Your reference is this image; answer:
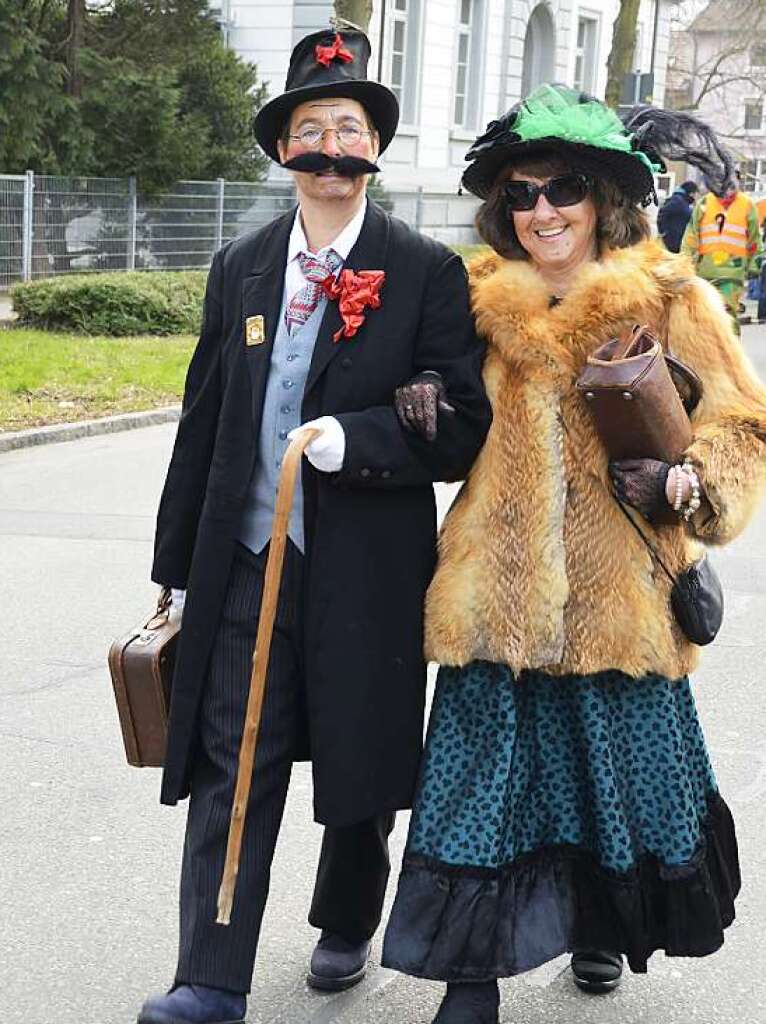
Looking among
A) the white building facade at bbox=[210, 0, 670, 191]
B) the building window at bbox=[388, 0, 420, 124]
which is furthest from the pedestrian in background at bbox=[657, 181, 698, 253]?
the building window at bbox=[388, 0, 420, 124]

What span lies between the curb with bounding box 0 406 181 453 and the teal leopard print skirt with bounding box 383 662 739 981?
7772 mm

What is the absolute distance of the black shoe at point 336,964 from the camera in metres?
3.59

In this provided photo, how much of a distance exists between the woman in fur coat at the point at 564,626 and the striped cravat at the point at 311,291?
1.06ft

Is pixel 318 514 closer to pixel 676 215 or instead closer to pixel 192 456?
pixel 192 456

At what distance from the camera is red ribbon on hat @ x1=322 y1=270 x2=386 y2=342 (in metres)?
3.21

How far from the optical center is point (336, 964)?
361 cm

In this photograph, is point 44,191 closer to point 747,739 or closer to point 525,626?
point 747,739

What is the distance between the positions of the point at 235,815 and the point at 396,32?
30.1 meters

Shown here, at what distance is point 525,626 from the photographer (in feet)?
10.6

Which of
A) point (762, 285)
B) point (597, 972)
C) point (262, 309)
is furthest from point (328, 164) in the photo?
point (762, 285)

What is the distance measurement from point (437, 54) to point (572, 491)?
30241mm

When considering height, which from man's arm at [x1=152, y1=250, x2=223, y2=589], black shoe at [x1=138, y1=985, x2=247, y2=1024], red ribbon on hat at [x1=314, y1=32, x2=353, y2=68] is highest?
red ribbon on hat at [x1=314, y1=32, x2=353, y2=68]

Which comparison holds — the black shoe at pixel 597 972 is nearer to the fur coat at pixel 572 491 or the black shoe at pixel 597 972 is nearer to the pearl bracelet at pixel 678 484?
the fur coat at pixel 572 491

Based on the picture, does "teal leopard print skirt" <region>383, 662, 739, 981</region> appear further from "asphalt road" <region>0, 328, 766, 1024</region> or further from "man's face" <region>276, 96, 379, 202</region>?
"man's face" <region>276, 96, 379, 202</region>
